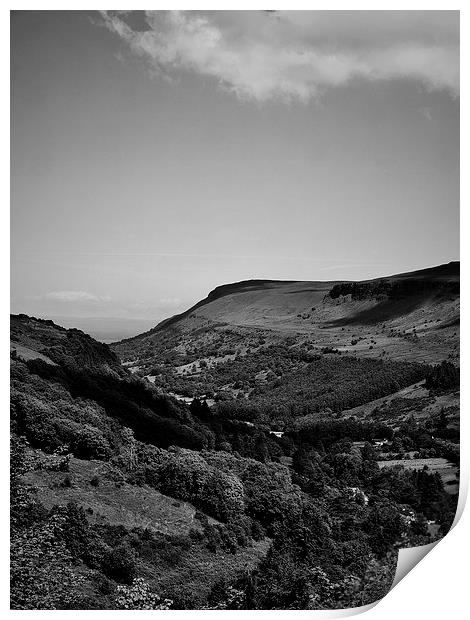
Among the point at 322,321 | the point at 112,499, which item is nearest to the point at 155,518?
the point at 112,499

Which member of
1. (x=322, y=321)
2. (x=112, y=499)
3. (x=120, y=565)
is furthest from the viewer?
(x=322, y=321)

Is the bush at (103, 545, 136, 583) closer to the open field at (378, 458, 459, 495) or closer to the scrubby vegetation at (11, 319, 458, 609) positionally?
the scrubby vegetation at (11, 319, 458, 609)

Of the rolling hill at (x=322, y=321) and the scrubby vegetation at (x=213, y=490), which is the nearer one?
the scrubby vegetation at (x=213, y=490)

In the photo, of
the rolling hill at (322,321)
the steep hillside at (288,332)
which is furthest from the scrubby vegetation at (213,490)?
the rolling hill at (322,321)

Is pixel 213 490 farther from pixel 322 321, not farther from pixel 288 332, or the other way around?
pixel 322 321

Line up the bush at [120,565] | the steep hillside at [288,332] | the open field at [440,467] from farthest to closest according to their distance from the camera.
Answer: the steep hillside at [288,332], the open field at [440,467], the bush at [120,565]

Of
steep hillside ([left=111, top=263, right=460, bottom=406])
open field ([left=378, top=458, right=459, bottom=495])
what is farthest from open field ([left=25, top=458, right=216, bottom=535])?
open field ([left=378, top=458, right=459, bottom=495])

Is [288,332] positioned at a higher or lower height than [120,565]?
higher

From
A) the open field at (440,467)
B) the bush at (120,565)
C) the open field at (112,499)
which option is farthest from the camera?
the open field at (440,467)

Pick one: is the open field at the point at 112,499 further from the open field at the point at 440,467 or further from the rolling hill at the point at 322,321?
the open field at the point at 440,467

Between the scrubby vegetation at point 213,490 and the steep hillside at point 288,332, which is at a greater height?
the steep hillside at point 288,332
